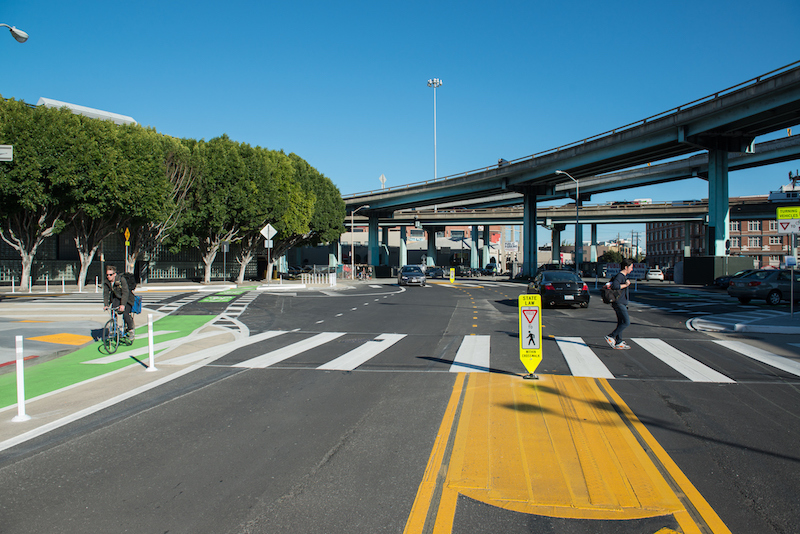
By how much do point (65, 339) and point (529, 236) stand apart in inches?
1923

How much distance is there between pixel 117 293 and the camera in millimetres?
10719

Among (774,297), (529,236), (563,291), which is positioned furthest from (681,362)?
(529,236)

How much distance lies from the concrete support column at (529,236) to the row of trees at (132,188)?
23.9 metres

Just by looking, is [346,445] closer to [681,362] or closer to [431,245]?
[681,362]

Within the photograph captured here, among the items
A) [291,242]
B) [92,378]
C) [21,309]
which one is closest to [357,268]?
[291,242]

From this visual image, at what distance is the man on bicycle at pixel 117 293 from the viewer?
10.6 meters

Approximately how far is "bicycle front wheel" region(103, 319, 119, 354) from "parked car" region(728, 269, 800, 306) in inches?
893

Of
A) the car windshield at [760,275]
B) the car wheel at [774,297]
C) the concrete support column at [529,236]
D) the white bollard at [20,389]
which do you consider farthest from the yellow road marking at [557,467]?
the concrete support column at [529,236]

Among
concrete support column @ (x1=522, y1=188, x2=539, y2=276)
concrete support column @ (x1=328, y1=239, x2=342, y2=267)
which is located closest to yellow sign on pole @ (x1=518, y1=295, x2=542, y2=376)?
concrete support column @ (x1=522, y1=188, x2=539, y2=276)

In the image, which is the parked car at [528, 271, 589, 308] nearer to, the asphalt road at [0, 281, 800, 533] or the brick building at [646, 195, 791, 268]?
the asphalt road at [0, 281, 800, 533]

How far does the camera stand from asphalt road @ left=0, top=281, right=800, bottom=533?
152 inches

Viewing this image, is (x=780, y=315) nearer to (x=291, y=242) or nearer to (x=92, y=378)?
(x=92, y=378)

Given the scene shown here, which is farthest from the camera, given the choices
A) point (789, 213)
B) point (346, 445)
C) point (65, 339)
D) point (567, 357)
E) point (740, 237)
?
point (740, 237)

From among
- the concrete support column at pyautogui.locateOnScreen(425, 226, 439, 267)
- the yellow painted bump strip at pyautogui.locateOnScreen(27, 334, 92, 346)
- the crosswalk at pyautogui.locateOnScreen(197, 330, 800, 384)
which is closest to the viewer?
the crosswalk at pyautogui.locateOnScreen(197, 330, 800, 384)
